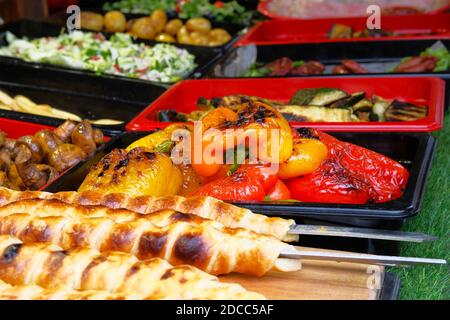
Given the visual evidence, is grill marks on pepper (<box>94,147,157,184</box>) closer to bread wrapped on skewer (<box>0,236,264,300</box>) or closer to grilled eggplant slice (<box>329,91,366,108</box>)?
bread wrapped on skewer (<box>0,236,264,300</box>)

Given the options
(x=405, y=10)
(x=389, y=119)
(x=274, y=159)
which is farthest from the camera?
(x=405, y=10)

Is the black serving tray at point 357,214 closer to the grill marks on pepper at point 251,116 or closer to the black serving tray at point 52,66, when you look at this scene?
the grill marks on pepper at point 251,116

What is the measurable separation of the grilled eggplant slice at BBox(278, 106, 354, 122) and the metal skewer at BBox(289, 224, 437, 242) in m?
1.42

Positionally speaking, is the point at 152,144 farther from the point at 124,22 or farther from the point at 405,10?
the point at 405,10

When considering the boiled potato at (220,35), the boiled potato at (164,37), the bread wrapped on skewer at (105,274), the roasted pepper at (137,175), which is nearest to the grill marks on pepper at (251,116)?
the roasted pepper at (137,175)

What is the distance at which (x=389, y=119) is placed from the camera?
3.32 m

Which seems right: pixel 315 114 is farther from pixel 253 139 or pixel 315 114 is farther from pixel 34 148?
pixel 34 148

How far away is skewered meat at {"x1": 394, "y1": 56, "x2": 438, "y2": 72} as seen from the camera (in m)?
4.30

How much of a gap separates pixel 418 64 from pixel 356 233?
9.25 ft

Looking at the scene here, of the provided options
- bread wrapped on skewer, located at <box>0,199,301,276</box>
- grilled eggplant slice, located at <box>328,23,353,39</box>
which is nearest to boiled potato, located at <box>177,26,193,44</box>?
grilled eggplant slice, located at <box>328,23,353,39</box>

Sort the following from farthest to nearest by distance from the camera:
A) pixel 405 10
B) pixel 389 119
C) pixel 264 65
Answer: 1. pixel 405 10
2. pixel 264 65
3. pixel 389 119

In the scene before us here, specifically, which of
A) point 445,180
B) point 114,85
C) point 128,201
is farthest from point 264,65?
point 128,201

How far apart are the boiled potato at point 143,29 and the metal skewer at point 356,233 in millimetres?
4149
